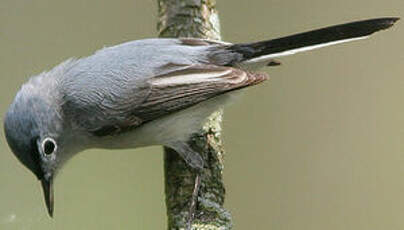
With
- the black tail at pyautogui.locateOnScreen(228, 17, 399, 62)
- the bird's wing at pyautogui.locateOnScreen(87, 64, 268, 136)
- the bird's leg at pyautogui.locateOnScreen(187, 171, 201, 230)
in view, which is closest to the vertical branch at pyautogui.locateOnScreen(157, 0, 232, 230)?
the bird's leg at pyautogui.locateOnScreen(187, 171, 201, 230)

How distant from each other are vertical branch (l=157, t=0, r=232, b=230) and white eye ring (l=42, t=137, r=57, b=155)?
53 centimetres

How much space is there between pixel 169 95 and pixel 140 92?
0.13 metres

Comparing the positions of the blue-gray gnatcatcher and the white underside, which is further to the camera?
the white underside

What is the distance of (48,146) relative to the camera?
131 inches

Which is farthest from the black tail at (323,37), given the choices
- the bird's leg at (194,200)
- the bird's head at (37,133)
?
the bird's head at (37,133)

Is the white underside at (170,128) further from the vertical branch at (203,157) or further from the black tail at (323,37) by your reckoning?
the black tail at (323,37)

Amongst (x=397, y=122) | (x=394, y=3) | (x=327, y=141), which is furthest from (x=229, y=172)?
(x=394, y=3)

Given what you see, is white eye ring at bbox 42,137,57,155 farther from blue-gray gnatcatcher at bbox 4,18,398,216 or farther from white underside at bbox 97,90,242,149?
white underside at bbox 97,90,242,149

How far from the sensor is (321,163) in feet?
14.2

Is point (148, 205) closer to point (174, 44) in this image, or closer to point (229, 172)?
point (229, 172)

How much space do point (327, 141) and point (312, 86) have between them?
12.9 inches

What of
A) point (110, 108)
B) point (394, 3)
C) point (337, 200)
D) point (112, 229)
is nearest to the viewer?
point (110, 108)

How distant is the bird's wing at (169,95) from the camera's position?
11.1 feet

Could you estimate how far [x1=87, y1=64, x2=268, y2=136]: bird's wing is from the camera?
339cm
